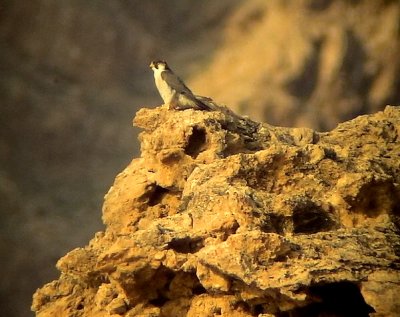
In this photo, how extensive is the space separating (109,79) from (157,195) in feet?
6.94

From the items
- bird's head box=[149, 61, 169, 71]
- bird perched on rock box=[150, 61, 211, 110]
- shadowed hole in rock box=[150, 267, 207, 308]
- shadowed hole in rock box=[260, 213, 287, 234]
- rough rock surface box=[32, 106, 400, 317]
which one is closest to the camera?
rough rock surface box=[32, 106, 400, 317]

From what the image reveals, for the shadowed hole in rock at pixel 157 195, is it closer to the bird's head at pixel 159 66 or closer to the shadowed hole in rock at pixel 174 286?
the shadowed hole in rock at pixel 174 286

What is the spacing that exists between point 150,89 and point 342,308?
2.61m

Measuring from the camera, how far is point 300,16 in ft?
11.9

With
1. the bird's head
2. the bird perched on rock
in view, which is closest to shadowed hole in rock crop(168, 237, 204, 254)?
the bird perched on rock

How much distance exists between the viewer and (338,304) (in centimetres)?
120

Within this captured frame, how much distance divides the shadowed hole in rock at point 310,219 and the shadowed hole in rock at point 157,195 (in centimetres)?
50

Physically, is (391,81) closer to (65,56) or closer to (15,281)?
(65,56)

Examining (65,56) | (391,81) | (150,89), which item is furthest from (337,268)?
(391,81)

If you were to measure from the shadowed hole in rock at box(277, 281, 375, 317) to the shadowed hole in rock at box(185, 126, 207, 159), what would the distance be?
62 cm

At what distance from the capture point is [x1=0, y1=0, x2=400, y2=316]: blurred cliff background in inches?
128

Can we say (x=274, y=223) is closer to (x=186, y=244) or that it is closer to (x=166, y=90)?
(x=186, y=244)

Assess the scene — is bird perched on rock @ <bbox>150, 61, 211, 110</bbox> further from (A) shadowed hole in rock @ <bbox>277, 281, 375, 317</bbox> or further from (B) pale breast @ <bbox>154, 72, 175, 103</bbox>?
(A) shadowed hole in rock @ <bbox>277, 281, 375, 317</bbox>

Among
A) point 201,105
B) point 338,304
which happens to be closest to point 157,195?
point 201,105
